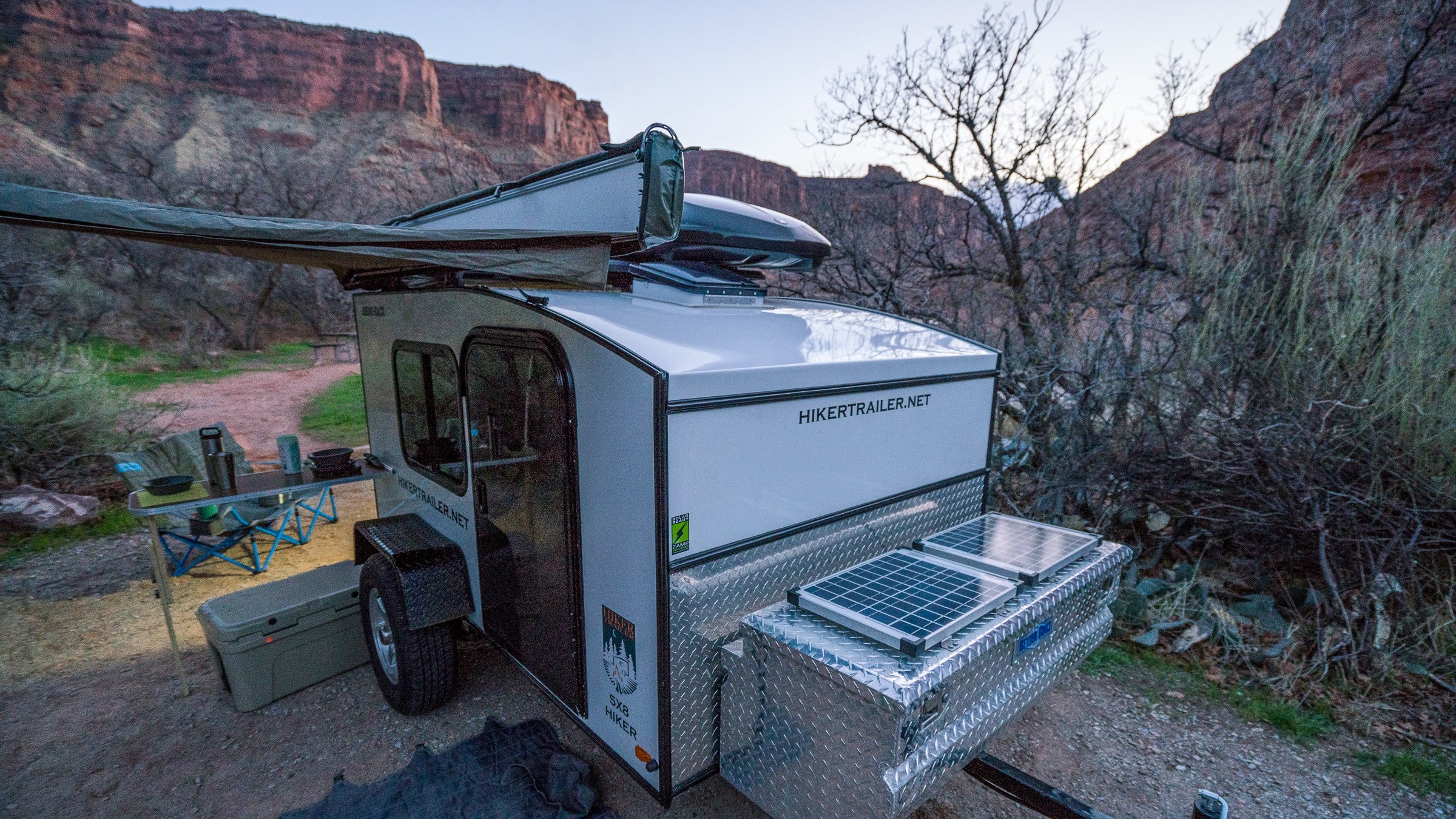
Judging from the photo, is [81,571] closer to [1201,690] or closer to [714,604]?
[714,604]

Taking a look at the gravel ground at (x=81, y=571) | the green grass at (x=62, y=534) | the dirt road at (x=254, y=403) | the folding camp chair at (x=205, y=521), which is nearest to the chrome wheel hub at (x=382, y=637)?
the folding camp chair at (x=205, y=521)

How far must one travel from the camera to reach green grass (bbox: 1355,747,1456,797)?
3145 millimetres

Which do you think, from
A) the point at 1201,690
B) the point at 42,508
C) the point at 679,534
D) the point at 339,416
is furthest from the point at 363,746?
the point at 339,416

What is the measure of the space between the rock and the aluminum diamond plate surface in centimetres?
769

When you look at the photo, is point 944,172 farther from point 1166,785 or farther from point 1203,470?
point 1166,785

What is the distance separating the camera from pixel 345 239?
7.70 ft

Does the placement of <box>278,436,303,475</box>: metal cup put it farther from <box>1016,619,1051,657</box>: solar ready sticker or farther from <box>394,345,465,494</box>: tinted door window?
<box>1016,619,1051,657</box>: solar ready sticker

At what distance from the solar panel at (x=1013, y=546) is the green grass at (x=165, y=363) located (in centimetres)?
1642

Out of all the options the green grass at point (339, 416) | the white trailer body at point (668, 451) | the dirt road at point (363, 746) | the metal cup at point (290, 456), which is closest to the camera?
the white trailer body at point (668, 451)

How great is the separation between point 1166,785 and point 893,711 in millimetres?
2460

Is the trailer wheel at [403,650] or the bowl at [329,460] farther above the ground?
the bowl at [329,460]

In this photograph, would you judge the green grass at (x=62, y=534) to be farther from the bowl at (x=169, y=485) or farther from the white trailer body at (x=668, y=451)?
the white trailer body at (x=668, y=451)

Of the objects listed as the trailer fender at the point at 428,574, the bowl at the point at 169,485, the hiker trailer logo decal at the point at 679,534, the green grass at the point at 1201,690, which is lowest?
the green grass at the point at 1201,690

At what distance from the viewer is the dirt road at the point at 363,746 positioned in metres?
3.10
